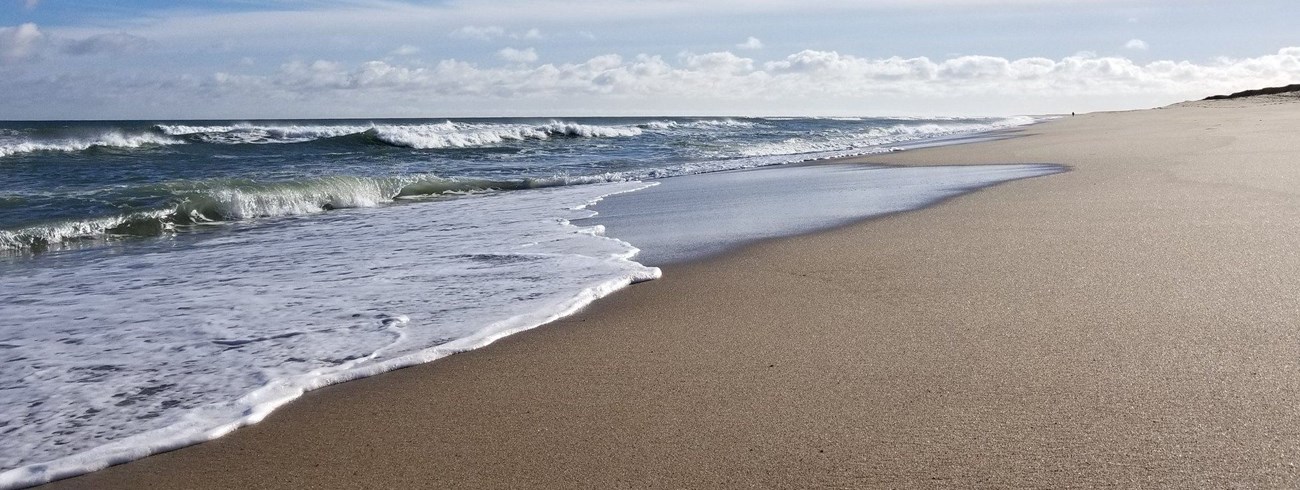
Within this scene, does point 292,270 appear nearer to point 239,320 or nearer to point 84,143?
point 239,320

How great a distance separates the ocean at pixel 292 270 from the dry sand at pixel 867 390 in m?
0.27

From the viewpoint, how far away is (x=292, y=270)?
5.21 m

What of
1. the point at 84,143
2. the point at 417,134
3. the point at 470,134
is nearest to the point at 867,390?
the point at 84,143

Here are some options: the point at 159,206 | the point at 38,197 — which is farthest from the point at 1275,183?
the point at 38,197

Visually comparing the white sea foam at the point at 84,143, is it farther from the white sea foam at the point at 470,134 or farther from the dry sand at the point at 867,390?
the dry sand at the point at 867,390

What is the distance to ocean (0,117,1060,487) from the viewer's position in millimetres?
2830

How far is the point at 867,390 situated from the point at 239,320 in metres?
2.74

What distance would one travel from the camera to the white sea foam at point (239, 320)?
2625mm

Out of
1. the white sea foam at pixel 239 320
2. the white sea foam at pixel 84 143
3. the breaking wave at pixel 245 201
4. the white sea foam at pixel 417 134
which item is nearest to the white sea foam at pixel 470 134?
the white sea foam at pixel 417 134

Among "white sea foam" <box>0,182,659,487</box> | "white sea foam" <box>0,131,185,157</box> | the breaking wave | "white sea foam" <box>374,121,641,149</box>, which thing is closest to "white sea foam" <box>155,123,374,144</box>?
"white sea foam" <box>0,131,185,157</box>

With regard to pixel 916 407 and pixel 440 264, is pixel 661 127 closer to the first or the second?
pixel 440 264

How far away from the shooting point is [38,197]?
10047 mm

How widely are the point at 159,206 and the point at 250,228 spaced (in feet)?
4.49

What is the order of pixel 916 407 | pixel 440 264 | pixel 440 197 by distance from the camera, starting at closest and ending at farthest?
1. pixel 916 407
2. pixel 440 264
3. pixel 440 197
